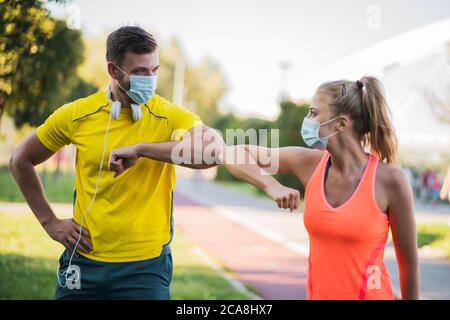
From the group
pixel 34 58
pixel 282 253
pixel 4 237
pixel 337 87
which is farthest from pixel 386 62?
pixel 337 87

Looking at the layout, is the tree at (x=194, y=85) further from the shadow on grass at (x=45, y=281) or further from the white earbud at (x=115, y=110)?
the white earbud at (x=115, y=110)

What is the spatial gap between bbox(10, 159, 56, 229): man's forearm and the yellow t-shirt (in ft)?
0.95

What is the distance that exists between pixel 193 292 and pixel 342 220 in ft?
16.8

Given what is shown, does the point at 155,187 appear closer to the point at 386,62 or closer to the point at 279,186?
the point at 279,186

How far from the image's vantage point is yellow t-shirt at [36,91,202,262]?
10.3 feet

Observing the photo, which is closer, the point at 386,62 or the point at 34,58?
the point at 34,58

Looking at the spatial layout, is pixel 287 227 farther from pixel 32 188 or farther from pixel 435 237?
pixel 32 188

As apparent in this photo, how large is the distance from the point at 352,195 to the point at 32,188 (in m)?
1.62

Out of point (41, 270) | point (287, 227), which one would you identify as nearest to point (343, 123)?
point (41, 270)

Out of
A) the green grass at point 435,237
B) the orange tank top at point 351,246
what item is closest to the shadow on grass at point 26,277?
the orange tank top at point 351,246

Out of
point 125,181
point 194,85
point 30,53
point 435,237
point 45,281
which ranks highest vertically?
point 194,85

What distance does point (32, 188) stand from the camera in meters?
3.51

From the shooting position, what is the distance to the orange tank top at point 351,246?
9.43 ft

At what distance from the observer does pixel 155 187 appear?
318 centimetres
